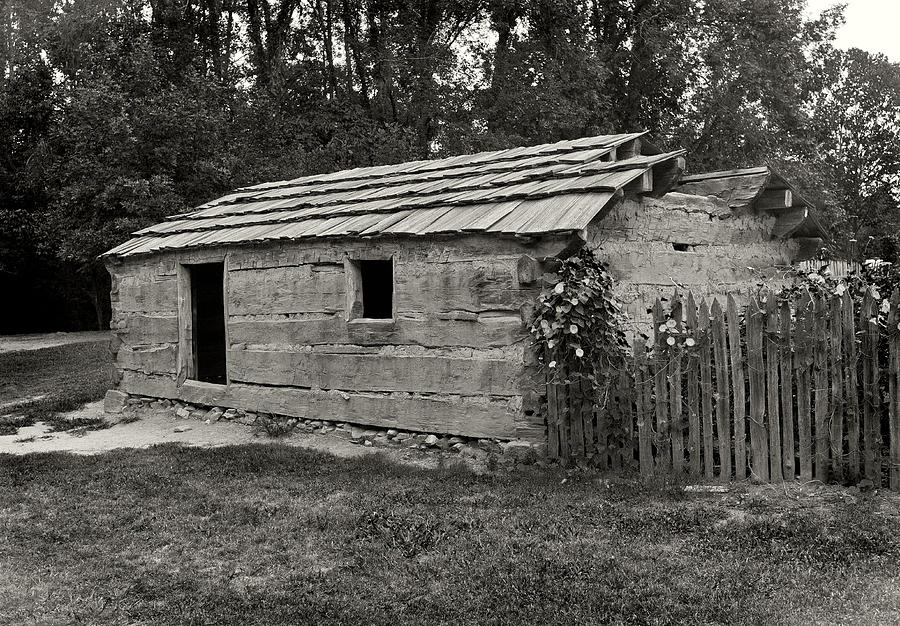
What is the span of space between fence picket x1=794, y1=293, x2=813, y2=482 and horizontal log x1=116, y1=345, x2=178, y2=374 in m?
8.21

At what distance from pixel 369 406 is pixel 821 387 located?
468 centimetres

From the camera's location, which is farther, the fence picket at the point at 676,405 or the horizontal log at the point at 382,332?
the horizontal log at the point at 382,332

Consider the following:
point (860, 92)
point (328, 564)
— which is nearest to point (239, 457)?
point (328, 564)

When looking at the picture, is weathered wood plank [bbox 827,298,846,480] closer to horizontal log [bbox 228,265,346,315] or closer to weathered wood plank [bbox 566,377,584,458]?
weathered wood plank [bbox 566,377,584,458]

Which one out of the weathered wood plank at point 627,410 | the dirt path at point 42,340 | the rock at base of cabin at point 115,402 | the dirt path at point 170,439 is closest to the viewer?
the weathered wood plank at point 627,410

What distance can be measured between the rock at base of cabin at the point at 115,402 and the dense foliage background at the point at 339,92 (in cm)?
699

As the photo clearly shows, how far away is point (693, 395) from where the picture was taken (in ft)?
21.4

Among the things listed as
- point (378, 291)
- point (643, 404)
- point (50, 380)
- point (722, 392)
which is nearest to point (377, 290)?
point (378, 291)

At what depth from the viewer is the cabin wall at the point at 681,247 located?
8.49 metres

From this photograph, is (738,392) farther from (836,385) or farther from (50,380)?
(50,380)

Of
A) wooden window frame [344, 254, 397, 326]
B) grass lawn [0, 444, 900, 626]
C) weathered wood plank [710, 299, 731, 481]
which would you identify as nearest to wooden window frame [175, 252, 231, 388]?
wooden window frame [344, 254, 397, 326]

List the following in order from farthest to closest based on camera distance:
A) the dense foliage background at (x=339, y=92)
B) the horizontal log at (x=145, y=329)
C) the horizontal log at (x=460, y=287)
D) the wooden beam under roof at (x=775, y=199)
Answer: the dense foliage background at (x=339, y=92), the horizontal log at (x=145, y=329), the wooden beam under roof at (x=775, y=199), the horizontal log at (x=460, y=287)

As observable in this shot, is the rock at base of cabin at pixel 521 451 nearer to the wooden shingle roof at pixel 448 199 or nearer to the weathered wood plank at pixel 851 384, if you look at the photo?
the wooden shingle roof at pixel 448 199

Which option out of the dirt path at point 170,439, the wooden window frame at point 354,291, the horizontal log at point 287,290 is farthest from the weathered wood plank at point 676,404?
the horizontal log at point 287,290
